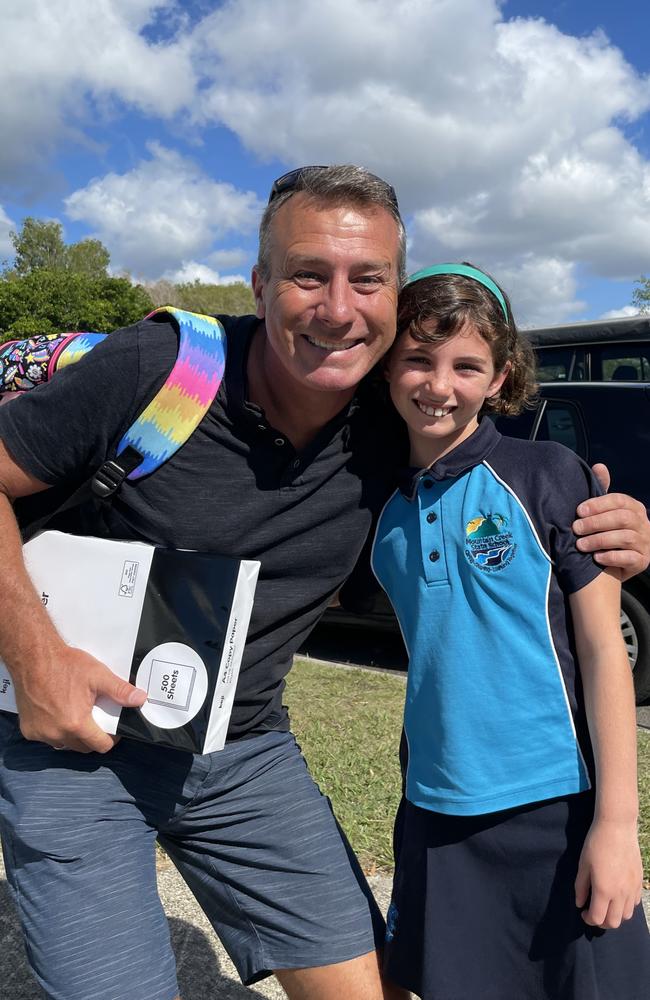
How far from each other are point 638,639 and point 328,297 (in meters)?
4.07

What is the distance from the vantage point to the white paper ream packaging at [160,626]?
1604mm

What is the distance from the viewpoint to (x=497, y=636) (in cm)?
171

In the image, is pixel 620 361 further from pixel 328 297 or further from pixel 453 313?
pixel 328 297

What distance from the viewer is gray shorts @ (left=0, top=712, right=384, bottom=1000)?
1612 mm

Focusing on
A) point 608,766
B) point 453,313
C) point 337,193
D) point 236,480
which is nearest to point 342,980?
point 608,766

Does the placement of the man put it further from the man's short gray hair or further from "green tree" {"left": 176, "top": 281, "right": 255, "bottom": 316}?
"green tree" {"left": 176, "top": 281, "right": 255, "bottom": 316}

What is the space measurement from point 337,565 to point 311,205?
0.81m

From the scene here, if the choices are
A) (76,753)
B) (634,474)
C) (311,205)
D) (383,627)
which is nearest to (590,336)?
(634,474)

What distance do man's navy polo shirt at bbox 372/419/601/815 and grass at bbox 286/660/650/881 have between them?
1659 mm

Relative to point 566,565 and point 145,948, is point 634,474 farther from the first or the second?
point 145,948

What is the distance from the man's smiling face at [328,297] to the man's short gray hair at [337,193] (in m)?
0.02

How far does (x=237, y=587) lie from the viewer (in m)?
1.60

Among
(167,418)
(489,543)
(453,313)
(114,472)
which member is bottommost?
(489,543)

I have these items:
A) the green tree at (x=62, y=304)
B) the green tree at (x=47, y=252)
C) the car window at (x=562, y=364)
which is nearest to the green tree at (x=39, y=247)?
the green tree at (x=47, y=252)
